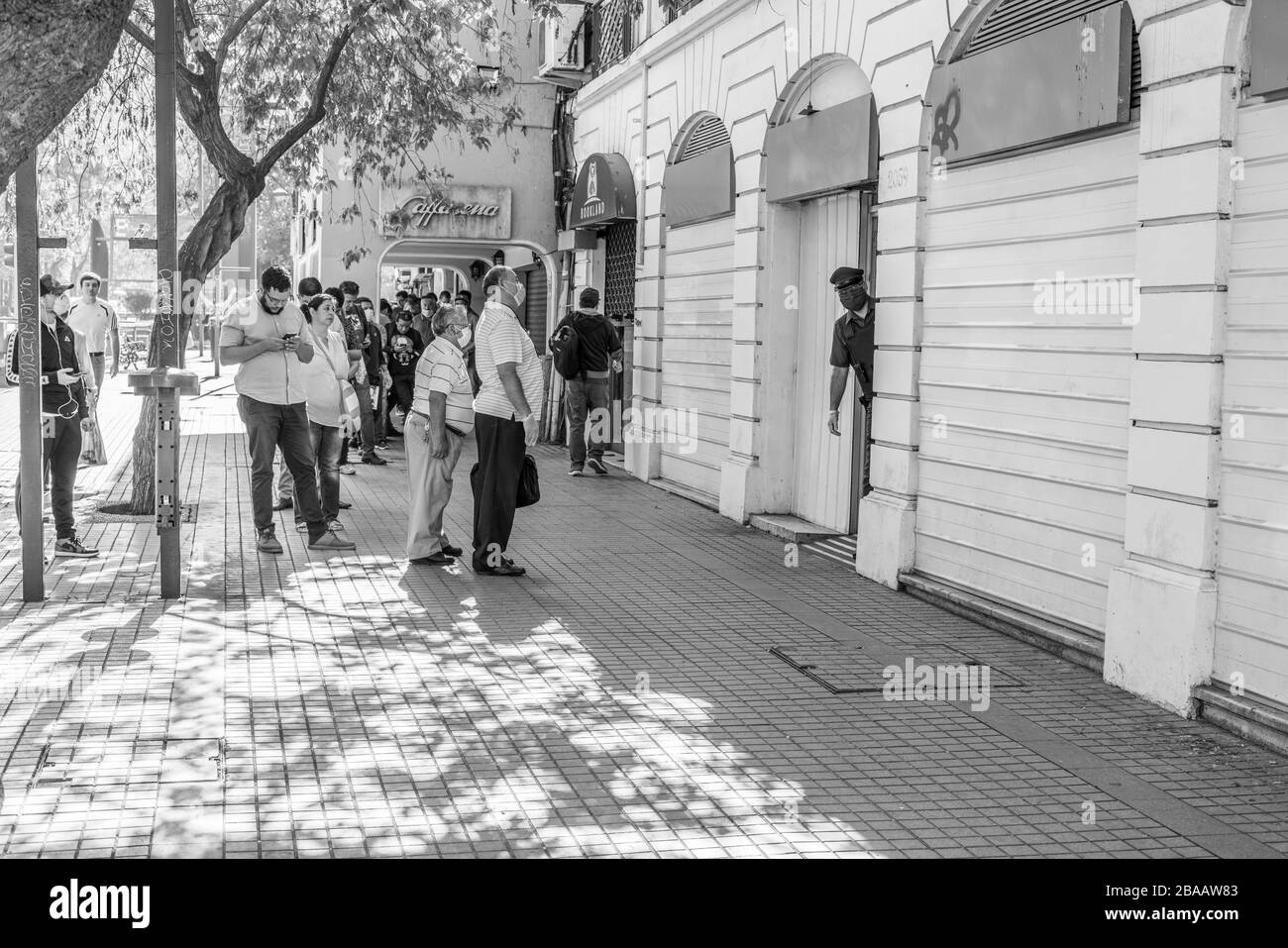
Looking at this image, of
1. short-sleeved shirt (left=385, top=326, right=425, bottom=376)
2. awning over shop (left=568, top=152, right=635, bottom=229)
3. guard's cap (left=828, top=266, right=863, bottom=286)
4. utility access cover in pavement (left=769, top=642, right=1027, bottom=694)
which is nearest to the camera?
utility access cover in pavement (left=769, top=642, right=1027, bottom=694)

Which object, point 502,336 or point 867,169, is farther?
point 867,169

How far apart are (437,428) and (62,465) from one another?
252cm

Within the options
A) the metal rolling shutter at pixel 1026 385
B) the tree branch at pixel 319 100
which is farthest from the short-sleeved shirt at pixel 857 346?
the tree branch at pixel 319 100

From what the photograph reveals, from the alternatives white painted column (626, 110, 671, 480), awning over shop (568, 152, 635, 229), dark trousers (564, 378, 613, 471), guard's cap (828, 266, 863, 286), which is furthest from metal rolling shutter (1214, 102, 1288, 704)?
awning over shop (568, 152, 635, 229)

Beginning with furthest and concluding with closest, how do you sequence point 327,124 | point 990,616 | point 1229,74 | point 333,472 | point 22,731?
point 327,124 → point 333,472 → point 990,616 → point 1229,74 → point 22,731

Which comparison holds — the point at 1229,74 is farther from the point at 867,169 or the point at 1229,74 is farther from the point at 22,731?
the point at 22,731

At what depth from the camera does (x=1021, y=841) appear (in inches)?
197

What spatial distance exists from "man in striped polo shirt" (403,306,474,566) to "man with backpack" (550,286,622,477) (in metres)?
6.05

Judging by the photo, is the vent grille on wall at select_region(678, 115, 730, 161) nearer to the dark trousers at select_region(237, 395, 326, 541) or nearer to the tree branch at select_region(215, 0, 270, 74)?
the tree branch at select_region(215, 0, 270, 74)

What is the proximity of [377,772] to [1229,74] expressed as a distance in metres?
4.59

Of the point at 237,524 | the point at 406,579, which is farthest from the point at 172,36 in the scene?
the point at 237,524

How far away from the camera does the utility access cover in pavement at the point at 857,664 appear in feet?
23.8

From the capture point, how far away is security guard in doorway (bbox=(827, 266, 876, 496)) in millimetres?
10547

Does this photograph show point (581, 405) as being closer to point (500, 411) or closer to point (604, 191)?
point (604, 191)
